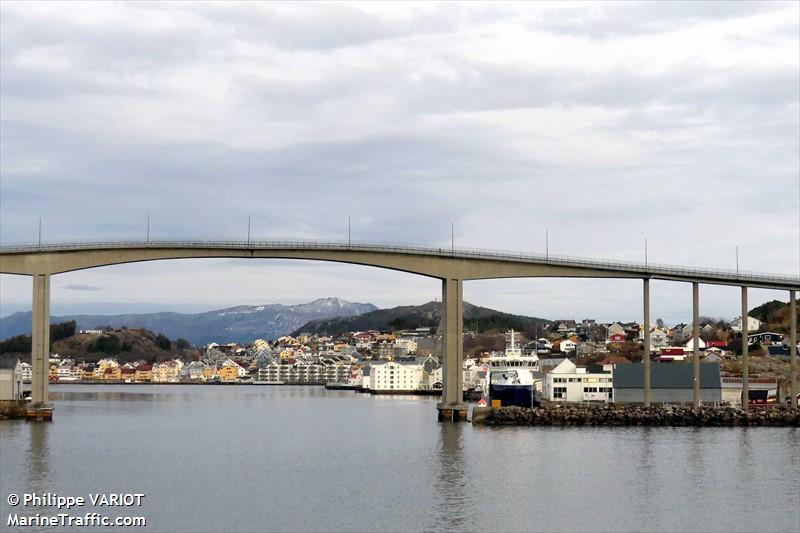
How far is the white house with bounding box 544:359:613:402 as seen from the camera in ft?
291

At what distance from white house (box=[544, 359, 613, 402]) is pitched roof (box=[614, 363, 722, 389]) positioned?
108 cm

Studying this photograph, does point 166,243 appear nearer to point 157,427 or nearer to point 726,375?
point 157,427

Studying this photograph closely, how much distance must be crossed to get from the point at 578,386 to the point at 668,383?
7388mm

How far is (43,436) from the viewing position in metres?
63.4

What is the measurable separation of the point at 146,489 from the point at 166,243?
33.4m

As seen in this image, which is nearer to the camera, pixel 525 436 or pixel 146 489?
pixel 146 489

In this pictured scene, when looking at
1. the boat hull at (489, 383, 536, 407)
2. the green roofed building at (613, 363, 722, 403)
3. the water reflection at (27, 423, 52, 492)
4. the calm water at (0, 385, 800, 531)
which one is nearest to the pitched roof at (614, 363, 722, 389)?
the green roofed building at (613, 363, 722, 403)

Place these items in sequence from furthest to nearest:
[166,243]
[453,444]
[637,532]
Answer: [166,243]
[453,444]
[637,532]

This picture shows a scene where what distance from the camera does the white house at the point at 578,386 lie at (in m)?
88.7

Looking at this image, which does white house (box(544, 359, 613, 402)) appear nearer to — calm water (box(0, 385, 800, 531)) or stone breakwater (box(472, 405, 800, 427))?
stone breakwater (box(472, 405, 800, 427))

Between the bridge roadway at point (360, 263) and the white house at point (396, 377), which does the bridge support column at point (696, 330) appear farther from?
A: the white house at point (396, 377)

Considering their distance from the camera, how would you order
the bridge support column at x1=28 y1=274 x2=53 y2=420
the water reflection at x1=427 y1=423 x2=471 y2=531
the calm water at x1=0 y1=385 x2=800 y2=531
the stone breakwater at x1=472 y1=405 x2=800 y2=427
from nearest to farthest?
the water reflection at x1=427 y1=423 x2=471 y2=531
the calm water at x1=0 y1=385 x2=800 y2=531
the bridge support column at x1=28 y1=274 x2=53 y2=420
the stone breakwater at x1=472 y1=405 x2=800 y2=427

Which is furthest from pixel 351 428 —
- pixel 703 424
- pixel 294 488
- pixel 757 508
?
pixel 757 508

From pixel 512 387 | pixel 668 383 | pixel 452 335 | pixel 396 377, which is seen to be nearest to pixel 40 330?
pixel 452 335
